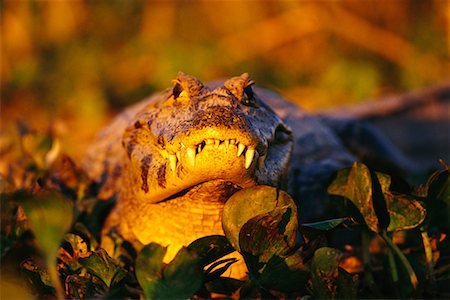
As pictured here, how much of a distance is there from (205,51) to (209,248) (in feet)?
21.0

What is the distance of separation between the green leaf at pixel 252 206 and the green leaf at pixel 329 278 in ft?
0.35

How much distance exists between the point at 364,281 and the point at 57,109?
4.94 meters

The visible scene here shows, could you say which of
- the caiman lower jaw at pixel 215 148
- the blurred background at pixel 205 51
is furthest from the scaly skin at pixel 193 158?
the blurred background at pixel 205 51

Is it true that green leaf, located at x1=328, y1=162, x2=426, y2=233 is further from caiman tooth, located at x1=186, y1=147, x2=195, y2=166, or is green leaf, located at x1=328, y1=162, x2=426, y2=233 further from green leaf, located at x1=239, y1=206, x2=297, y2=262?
caiman tooth, located at x1=186, y1=147, x2=195, y2=166

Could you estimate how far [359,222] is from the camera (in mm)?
1967

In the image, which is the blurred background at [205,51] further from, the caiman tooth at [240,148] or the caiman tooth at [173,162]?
the caiman tooth at [240,148]

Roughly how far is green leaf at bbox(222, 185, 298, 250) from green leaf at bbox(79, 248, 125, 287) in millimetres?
346

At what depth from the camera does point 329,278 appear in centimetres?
174

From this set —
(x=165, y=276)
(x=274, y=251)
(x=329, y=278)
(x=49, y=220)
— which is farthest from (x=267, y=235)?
(x=49, y=220)

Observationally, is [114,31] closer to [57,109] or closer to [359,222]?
[57,109]

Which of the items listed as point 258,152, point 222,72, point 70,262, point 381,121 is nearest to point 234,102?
point 258,152

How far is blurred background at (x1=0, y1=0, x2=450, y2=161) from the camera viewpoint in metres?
6.72

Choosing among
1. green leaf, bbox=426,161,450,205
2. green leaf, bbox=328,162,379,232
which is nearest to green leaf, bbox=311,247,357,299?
green leaf, bbox=328,162,379,232

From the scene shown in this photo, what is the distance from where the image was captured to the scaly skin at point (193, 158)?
171 centimetres
